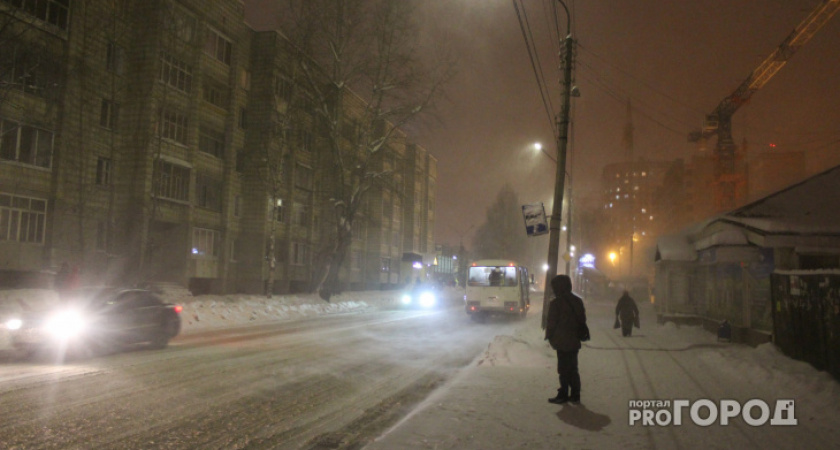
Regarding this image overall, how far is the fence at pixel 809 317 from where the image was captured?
9.07 metres

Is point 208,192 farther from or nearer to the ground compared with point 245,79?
nearer to the ground

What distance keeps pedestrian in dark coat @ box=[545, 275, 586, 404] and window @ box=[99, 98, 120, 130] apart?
29045mm

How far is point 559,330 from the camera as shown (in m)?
8.09

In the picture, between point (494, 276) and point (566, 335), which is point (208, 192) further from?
point (566, 335)

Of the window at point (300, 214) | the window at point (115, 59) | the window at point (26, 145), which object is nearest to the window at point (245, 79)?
the window at point (115, 59)

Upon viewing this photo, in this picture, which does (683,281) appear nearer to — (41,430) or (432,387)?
(432,387)

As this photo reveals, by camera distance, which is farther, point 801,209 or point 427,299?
Answer: point 427,299

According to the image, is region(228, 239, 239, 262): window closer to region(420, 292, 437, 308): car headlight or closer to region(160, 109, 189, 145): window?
region(160, 109, 189, 145): window

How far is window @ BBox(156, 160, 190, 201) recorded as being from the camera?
32656 mm

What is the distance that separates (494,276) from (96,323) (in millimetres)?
18172

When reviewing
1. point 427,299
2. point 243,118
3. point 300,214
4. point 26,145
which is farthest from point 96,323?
point 300,214

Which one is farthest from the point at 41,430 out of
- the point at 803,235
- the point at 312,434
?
the point at 803,235

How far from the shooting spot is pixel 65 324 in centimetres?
1206

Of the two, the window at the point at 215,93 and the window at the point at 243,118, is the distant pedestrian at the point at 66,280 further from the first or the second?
the window at the point at 243,118
